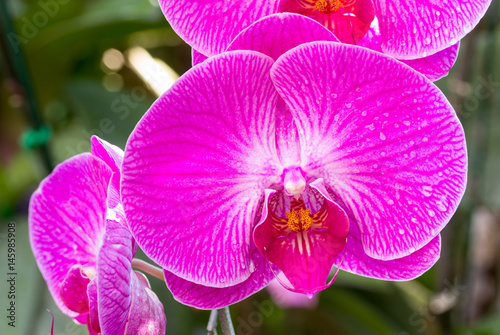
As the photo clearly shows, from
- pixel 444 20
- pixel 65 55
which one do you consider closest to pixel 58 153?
pixel 65 55

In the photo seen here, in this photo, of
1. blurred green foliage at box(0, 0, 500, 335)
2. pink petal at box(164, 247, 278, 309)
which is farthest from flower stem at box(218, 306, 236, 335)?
blurred green foliage at box(0, 0, 500, 335)

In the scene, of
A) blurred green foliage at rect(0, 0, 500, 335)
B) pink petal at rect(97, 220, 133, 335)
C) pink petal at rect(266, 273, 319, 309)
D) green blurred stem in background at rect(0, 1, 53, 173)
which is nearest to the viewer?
pink petal at rect(97, 220, 133, 335)

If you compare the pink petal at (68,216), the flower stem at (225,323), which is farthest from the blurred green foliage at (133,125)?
the flower stem at (225,323)

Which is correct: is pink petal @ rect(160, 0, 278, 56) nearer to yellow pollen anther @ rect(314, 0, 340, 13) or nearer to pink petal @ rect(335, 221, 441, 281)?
yellow pollen anther @ rect(314, 0, 340, 13)

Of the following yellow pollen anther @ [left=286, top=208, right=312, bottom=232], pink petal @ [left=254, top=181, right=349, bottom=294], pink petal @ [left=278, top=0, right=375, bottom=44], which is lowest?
pink petal @ [left=254, top=181, right=349, bottom=294]

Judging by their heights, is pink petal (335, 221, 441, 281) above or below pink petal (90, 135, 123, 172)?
below

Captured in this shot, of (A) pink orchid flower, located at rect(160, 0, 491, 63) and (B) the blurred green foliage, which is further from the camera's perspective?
(B) the blurred green foliage
